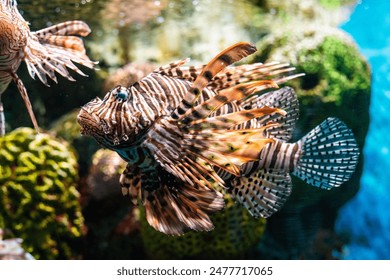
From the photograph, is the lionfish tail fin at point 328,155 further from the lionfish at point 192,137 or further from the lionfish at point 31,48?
the lionfish at point 31,48

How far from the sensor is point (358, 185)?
14.0ft

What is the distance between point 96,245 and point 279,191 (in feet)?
9.07

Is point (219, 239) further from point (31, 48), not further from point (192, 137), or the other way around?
Result: point (31, 48)

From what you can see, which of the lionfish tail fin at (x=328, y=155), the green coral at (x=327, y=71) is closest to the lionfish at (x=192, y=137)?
the lionfish tail fin at (x=328, y=155)

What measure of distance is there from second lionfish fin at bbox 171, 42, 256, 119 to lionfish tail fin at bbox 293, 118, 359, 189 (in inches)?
33.7

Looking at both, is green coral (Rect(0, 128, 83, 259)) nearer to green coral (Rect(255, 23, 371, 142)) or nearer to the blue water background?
green coral (Rect(255, 23, 371, 142))

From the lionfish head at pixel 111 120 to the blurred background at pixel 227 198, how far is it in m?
1.72

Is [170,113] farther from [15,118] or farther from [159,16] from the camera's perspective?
[159,16]

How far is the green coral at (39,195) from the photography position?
435 centimetres

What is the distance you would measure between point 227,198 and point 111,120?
1961mm

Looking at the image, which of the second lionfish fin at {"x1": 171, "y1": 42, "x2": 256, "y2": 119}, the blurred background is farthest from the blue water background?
the second lionfish fin at {"x1": 171, "y1": 42, "x2": 256, "y2": 119}

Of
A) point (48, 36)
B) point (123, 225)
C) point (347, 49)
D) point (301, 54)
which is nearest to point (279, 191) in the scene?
point (48, 36)

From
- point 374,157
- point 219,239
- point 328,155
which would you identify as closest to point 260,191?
point 328,155

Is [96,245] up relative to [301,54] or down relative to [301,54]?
down
